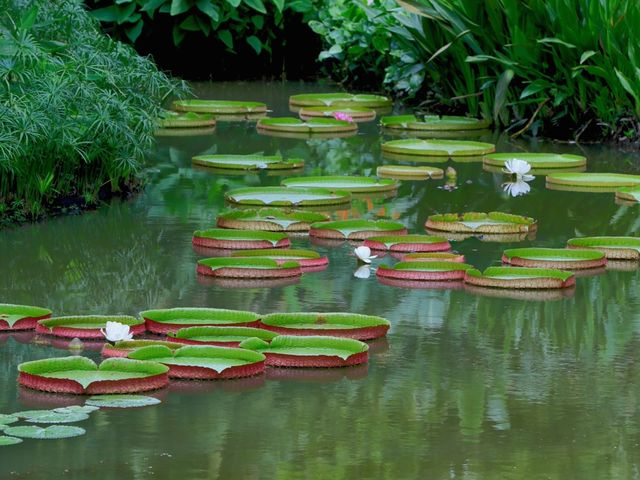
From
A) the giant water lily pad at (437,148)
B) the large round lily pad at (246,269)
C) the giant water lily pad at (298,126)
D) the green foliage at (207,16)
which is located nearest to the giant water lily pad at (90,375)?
the large round lily pad at (246,269)

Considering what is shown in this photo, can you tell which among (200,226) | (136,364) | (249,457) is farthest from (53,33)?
(249,457)

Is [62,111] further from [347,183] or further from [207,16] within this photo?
[207,16]

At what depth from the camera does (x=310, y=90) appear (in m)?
12.3

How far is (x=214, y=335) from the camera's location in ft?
14.7

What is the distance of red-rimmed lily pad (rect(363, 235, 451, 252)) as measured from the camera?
5812 mm

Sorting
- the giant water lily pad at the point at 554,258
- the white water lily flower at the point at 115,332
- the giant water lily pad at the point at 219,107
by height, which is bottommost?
the white water lily flower at the point at 115,332

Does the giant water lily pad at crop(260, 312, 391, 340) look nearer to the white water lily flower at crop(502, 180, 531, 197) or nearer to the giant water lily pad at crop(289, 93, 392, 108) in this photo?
the white water lily flower at crop(502, 180, 531, 197)

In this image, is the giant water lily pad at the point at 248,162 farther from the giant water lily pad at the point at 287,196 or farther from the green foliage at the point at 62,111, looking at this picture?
the giant water lily pad at the point at 287,196

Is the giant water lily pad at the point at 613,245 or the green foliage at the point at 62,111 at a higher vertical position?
the green foliage at the point at 62,111

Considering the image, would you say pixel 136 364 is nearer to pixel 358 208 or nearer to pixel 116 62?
pixel 358 208

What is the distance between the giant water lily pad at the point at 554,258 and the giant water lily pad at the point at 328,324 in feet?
3.63

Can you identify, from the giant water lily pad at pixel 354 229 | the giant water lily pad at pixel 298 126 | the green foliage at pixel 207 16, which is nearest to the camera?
the giant water lily pad at pixel 354 229

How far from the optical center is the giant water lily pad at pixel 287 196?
6.79m

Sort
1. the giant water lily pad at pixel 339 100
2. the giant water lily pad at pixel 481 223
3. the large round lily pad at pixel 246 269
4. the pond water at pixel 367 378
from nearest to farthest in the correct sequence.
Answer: the pond water at pixel 367 378 → the large round lily pad at pixel 246 269 → the giant water lily pad at pixel 481 223 → the giant water lily pad at pixel 339 100
